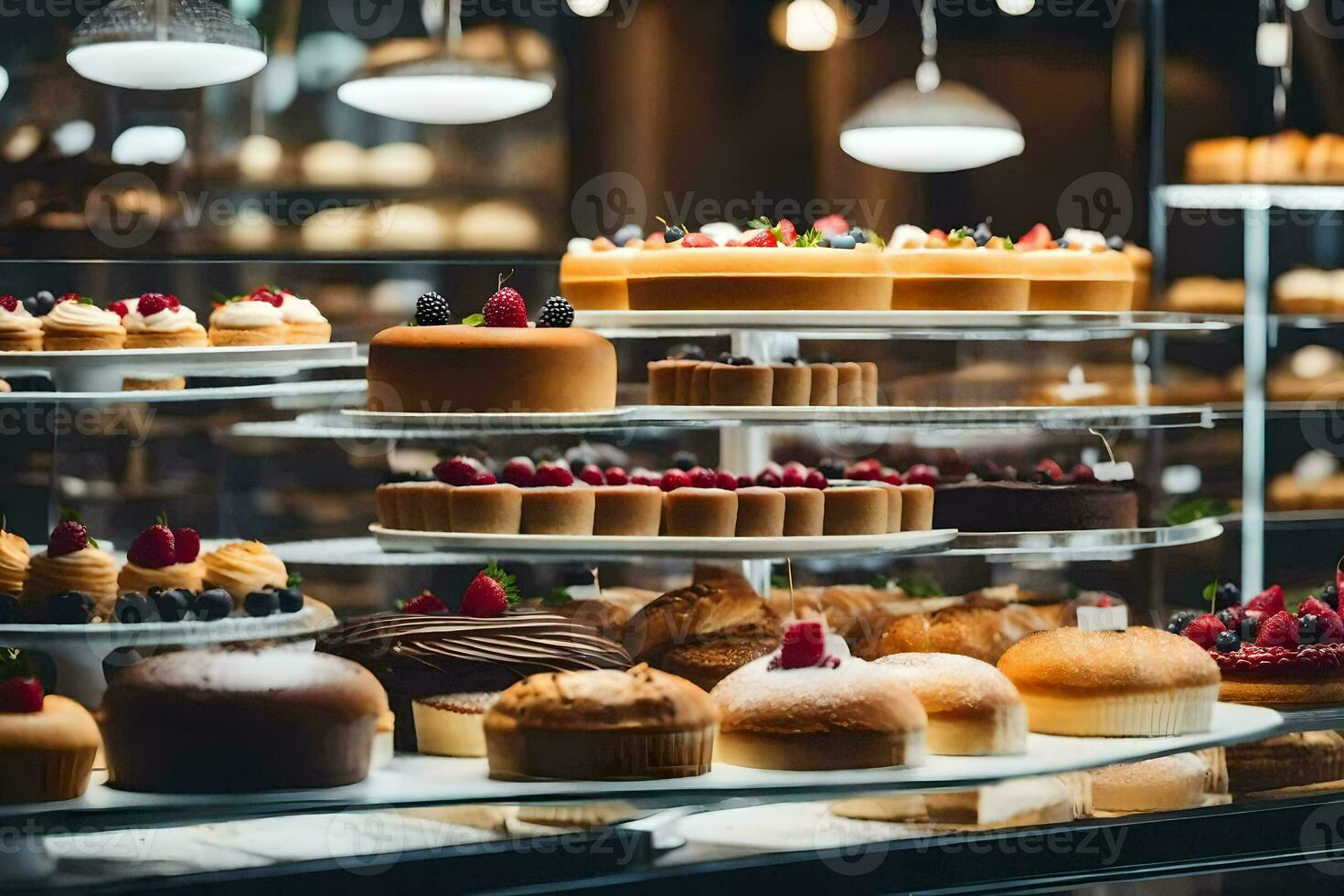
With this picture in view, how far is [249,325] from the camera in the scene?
15.6ft

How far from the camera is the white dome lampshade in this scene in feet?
15.5

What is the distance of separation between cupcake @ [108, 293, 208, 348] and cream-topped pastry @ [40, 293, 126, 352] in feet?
0.26

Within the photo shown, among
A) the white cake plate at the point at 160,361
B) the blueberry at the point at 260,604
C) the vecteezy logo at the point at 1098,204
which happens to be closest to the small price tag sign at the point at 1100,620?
the blueberry at the point at 260,604

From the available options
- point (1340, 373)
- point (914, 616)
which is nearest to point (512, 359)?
point (914, 616)

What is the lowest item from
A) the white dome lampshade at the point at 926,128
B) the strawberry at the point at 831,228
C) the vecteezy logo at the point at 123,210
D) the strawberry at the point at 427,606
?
the strawberry at the point at 427,606

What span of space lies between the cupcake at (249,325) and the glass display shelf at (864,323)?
1.48 m

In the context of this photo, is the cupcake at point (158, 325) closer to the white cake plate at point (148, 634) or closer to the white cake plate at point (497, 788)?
the white cake plate at point (148, 634)

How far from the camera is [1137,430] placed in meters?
6.87

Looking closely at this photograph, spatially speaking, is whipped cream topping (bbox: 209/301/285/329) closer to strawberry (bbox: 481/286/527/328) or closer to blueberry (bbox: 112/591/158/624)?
blueberry (bbox: 112/591/158/624)

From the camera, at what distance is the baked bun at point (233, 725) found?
2.64 m

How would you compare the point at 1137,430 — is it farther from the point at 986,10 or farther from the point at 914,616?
the point at 914,616

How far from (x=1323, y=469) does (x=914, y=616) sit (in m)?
3.96

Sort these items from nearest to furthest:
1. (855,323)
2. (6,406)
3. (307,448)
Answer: (855,323)
(6,406)
(307,448)

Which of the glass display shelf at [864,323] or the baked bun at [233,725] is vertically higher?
the glass display shelf at [864,323]
